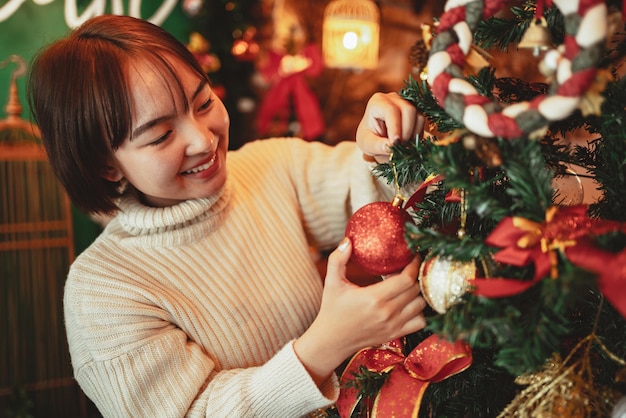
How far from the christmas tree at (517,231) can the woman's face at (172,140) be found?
38 centimetres

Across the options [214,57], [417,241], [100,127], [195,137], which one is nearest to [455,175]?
[417,241]

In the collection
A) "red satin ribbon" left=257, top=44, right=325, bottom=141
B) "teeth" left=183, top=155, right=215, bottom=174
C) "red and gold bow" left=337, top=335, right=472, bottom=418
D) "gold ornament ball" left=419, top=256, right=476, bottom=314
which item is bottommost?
"red satin ribbon" left=257, top=44, right=325, bottom=141

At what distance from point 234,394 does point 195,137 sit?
0.45 m

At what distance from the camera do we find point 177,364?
0.90 meters

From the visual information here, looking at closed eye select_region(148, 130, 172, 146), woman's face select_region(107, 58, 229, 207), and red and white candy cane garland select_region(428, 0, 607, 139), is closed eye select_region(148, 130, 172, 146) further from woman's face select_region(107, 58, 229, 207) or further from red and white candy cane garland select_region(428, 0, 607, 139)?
red and white candy cane garland select_region(428, 0, 607, 139)

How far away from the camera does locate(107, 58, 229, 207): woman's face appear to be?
0.89 metres

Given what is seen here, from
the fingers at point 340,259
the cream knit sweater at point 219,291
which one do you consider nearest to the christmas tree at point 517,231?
the fingers at point 340,259

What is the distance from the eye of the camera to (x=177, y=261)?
1.03m

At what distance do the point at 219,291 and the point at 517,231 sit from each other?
0.65 m

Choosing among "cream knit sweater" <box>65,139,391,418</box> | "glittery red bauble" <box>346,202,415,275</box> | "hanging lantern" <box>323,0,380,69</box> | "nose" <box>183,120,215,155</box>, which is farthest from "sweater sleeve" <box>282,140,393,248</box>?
"hanging lantern" <box>323,0,380,69</box>

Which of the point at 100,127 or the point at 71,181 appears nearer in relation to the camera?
the point at 100,127

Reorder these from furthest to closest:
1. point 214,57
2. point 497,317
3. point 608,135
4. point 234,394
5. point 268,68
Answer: point 268,68
point 214,57
point 234,394
point 608,135
point 497,317

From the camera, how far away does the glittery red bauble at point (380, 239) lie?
2.08ft

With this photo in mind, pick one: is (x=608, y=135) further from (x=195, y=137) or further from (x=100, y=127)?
(x=100, y=127)
